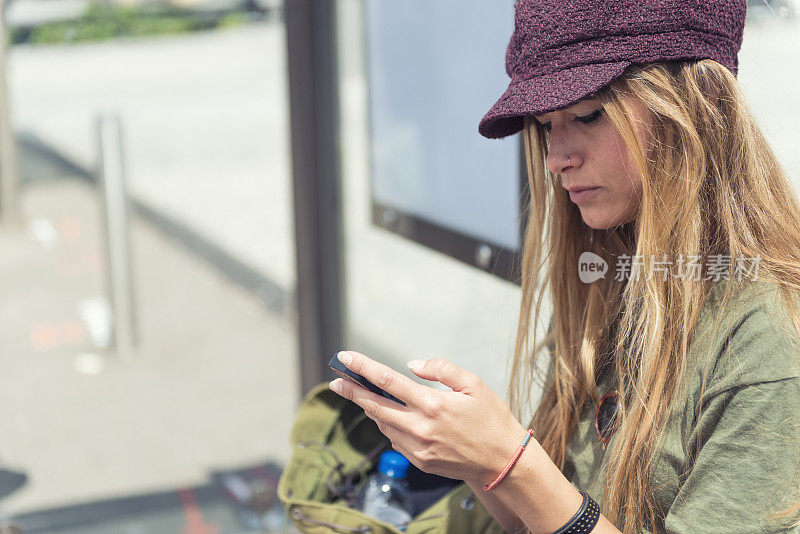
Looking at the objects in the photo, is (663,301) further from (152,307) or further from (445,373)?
(152,307)

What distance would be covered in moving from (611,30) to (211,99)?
9.31m

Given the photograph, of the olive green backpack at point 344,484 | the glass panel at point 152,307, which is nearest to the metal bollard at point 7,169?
the glass panel at point 152,307

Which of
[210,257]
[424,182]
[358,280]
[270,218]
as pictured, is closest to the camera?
[424,182]

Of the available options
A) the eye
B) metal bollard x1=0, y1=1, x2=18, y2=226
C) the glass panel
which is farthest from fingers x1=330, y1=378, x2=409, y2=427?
metal bollard x1=0, y1=1, x2=18, y2=226

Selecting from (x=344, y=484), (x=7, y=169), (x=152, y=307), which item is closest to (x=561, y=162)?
(x=344, y=484)

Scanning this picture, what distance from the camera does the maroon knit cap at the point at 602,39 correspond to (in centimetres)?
113

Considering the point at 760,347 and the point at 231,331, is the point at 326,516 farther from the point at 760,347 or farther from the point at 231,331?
the point at 231,331

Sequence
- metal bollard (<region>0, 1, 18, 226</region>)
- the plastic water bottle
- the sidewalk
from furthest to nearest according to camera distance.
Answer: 1. metal bollard (<region>0, 1, 18, 226</region>)
2. the sidewalk
3. the plastic water bottle

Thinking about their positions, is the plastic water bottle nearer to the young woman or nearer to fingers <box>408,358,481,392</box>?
the young woman

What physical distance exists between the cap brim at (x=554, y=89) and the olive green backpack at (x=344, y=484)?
2.34 ft

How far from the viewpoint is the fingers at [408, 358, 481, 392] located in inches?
43.9

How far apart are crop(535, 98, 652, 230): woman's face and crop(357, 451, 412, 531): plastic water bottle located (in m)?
0.65

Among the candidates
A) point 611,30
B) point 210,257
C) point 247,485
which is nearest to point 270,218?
point 210,257

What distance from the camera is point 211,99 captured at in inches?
393
